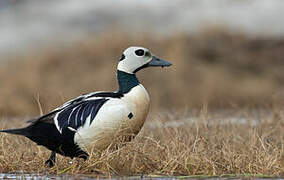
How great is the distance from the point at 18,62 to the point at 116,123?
1275 centimetres

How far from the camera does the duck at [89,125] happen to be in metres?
7.66

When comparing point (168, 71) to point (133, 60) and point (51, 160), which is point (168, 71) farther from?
point (51, 160)

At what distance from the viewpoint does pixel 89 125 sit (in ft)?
25.2

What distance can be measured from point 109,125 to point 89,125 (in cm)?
19

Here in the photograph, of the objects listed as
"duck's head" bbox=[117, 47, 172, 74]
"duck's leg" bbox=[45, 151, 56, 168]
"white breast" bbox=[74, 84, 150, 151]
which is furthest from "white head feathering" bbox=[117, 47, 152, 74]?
"duck's leg" bbox=[45, 151, 56, 168]

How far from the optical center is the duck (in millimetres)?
7656

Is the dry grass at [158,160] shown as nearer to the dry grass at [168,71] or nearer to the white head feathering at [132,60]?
the white head feathering at [132,60]

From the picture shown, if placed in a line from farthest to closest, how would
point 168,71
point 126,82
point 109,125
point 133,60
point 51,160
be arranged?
point 168,71, point 133,60, point 126,82, point 51,160, point 109,125

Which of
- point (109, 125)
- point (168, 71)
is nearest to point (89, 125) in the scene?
point (109, 125)

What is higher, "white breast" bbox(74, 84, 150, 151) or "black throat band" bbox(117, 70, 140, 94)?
"black throat band" bbox(117, 70, 140, 94)

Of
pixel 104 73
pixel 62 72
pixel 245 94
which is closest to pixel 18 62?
pixel 62 72

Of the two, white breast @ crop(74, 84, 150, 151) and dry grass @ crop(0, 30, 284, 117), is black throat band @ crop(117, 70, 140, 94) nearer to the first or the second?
white breast @ crop(74, 84, 150, 151)

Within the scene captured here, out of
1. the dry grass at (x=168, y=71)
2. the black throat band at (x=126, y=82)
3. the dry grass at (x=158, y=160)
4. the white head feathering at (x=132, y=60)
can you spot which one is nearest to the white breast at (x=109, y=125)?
the dry grass at (x=158, y=160)

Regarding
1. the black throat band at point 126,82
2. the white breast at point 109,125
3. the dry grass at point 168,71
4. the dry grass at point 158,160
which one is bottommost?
the dry grass at point 168,71
